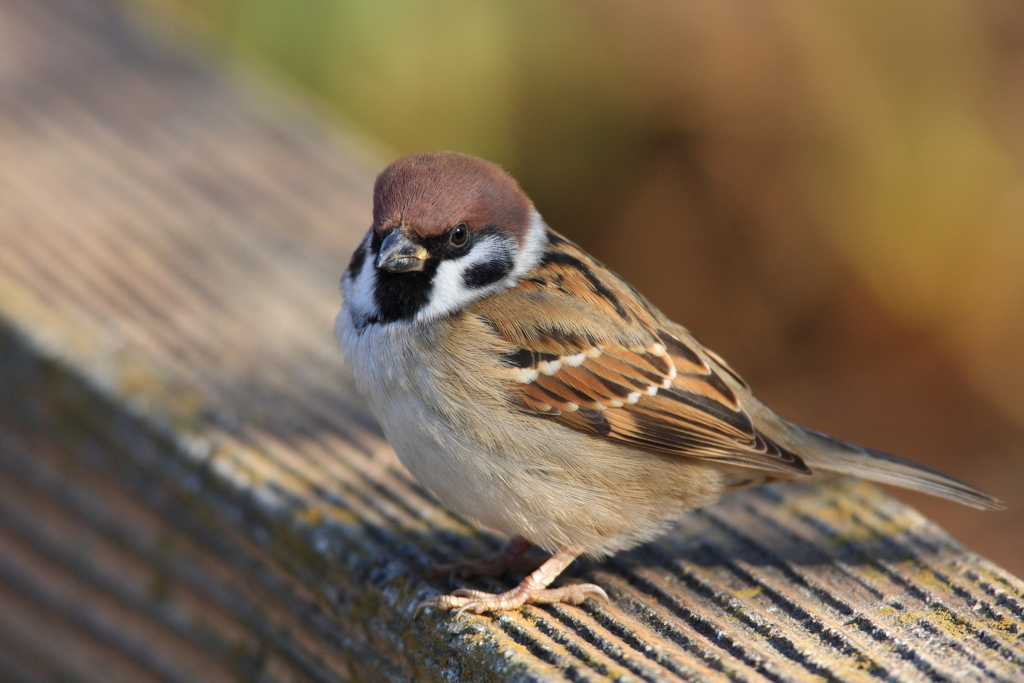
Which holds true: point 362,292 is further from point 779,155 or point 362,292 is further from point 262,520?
point 779,155

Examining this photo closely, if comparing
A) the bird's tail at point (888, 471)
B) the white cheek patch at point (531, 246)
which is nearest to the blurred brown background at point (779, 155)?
the bird's tail at point (888, 471)

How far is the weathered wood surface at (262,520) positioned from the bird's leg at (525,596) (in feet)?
0.11

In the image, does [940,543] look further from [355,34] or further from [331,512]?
[355,34]

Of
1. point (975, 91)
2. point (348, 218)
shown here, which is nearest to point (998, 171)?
point (975, 91)

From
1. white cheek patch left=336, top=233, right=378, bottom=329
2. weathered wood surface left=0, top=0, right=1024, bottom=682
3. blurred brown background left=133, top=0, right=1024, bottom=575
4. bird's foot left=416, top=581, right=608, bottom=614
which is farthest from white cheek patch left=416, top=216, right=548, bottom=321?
blurred brown background left=133, top=0, right=1024, bottom=575

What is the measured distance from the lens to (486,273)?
251cm

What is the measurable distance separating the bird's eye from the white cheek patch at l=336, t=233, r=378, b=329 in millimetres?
197

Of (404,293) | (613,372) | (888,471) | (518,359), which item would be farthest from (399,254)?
(888,471)

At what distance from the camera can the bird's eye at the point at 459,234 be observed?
247cm

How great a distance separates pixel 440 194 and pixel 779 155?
2561mm

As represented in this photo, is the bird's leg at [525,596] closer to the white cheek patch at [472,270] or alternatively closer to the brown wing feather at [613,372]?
the brown wing feather at [613,372]

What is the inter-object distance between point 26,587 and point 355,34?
3.06 m

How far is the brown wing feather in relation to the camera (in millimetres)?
2350

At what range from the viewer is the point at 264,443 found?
2422 mm
